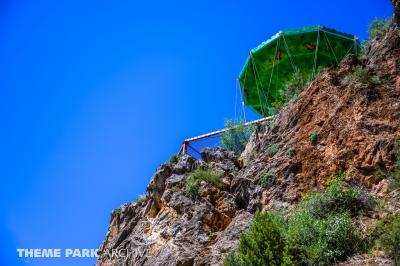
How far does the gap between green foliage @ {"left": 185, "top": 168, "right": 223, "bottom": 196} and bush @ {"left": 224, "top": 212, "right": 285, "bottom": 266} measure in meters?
4.51

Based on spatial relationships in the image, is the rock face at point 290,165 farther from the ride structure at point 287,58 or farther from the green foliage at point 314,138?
the ride structure at point 287,58

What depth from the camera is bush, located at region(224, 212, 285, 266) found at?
9156mm

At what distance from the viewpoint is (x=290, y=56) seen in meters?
19.8

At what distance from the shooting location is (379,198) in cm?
1015

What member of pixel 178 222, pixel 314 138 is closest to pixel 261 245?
pixel 314 138

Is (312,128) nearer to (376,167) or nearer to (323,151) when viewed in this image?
(323,151)

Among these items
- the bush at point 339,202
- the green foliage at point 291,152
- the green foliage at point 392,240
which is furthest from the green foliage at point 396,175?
the green foliage at point 291,152

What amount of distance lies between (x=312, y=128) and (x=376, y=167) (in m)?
2.44

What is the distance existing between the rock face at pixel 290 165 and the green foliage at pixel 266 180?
58 mm

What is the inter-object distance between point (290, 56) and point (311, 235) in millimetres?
11806

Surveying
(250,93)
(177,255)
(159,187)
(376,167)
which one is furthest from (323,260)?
(250,93)

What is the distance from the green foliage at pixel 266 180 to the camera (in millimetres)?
12547

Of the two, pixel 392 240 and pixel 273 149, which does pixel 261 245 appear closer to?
pixel 392 240

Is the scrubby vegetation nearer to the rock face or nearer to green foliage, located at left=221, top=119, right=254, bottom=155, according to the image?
the rock face
